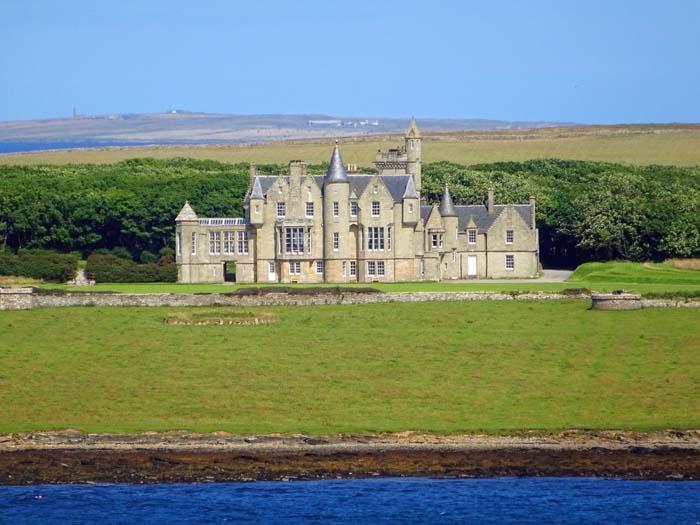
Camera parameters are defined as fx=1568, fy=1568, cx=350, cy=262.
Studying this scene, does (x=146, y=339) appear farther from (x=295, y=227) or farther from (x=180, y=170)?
(x=180, y=170)

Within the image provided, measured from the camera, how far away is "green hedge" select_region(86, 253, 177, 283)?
92938 millimetres

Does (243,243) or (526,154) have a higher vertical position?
(526,154)

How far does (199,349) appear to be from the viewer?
201 ft

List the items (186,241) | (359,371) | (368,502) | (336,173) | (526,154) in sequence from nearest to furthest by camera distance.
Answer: (368,502) → (359,371) → (336,173) → (186,241) → (526,154)

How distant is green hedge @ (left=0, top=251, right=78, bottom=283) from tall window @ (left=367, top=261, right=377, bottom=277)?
17.5m

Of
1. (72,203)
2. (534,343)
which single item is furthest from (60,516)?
(72,203)

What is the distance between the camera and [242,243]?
9431 centimetres

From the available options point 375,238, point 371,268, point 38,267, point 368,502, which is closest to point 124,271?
point 38,267

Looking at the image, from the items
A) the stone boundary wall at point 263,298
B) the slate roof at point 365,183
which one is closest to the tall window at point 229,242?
the slate roof at point 365,183

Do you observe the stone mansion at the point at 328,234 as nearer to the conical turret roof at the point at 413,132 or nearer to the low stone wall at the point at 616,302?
the conical turret roof at the point at 413,132

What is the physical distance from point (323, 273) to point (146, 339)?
30.5 m

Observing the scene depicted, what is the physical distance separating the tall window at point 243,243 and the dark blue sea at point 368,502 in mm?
50782

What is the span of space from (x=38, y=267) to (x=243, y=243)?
12220 mm

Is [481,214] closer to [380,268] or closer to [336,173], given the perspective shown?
[380,268]
